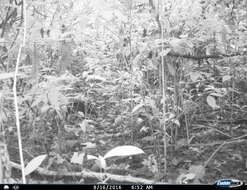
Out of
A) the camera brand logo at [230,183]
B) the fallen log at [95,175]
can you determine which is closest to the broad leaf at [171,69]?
the fallen log at [95,175]

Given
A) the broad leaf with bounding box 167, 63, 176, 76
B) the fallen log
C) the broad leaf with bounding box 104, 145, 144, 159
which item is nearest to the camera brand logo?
the broad leaf with bounding box 104, 145, 144, 159

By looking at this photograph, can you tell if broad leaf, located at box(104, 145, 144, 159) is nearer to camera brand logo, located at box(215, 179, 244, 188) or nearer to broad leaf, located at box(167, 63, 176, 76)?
camera brand logo, located at box(215, 179, 244, 188)

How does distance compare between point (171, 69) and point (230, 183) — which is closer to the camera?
point (230, 183)

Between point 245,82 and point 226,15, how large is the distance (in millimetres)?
284

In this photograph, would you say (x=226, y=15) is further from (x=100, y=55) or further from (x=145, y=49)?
(x=100, y=55)

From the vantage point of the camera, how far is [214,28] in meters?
1.02

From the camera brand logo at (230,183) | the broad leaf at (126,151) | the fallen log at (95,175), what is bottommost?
the fallen log at (95,175)

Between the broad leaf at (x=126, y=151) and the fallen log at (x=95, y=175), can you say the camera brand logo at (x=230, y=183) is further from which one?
the fallen log at (x=95, y=175)

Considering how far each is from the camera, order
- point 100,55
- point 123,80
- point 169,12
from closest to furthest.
Result: point 169,12 < point 123,80 < point 100,55

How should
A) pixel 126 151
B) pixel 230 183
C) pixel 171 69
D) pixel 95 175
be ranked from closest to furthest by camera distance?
pixel 230 183 → pixel 126 151 → pixel 95 175 → pixel 171 69

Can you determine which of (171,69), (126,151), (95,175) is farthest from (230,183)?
(171,69)

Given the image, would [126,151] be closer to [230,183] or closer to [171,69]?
[230,183]

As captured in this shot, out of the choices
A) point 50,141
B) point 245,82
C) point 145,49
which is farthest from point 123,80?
point 245,82

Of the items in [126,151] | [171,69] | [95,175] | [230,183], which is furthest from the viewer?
[171,69]
